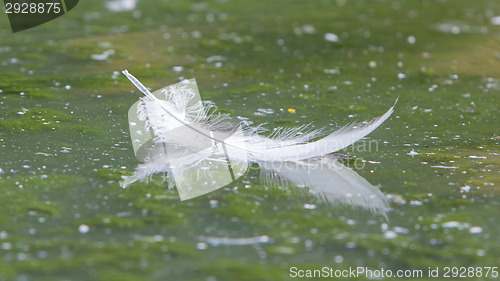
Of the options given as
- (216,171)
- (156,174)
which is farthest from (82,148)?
(216,171)

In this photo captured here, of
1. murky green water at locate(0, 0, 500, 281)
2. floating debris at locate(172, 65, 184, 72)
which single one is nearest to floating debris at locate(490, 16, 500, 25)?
murky green water at locate(0, 0, 500, 281)

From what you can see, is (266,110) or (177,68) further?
(177,68)

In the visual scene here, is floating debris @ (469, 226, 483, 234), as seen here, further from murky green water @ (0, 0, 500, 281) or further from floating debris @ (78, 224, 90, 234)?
floating debris @ (78, 224, 90, 234)

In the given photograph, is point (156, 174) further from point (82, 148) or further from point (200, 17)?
point (200, 17)
